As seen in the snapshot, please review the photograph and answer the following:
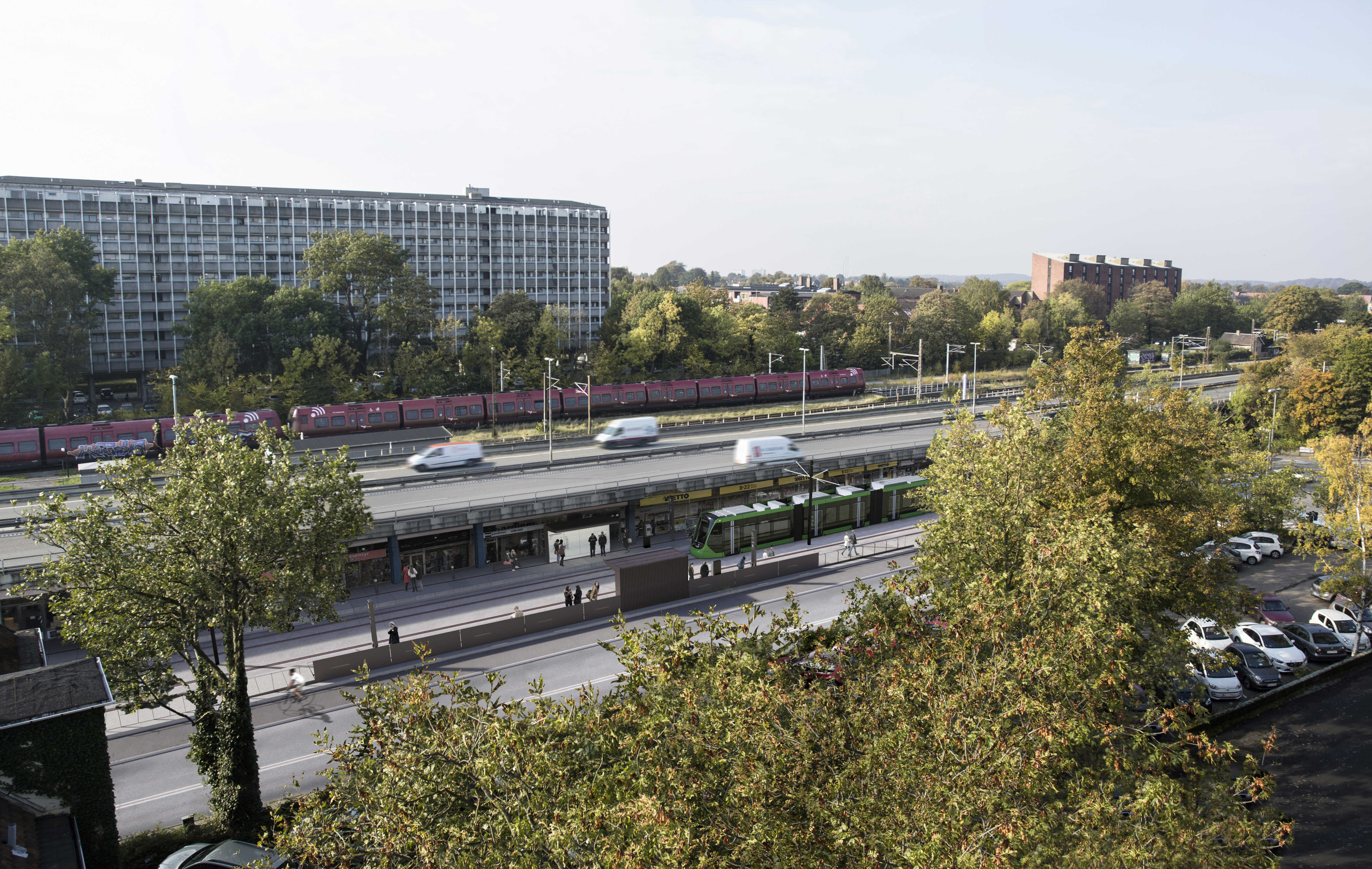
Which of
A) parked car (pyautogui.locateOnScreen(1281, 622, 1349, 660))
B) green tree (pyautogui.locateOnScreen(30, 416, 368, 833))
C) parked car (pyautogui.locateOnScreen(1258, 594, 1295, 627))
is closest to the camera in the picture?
Result: green tree (pyautogui.locateOnScreen(30, 416, 368, 833))

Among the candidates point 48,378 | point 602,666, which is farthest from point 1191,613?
point 48,378

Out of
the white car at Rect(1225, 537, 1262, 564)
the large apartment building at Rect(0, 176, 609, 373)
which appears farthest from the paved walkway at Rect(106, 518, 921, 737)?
the large apartment building at Rect(0, 176, 609, 373)

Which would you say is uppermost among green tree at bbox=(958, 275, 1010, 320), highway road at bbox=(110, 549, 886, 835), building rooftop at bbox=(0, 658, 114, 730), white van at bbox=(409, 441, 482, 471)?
green tree at bbox=(958, 275, 1010, 320)

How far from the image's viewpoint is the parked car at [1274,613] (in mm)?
26875

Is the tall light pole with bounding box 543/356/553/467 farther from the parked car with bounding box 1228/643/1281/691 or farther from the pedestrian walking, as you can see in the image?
the parked car with bounding box 1228/643/1281/691

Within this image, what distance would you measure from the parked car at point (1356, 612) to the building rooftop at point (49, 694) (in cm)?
3370

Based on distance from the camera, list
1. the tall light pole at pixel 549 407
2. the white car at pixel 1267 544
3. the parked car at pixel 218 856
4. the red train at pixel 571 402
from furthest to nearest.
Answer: the red train at pixel 571 402
the tall light pole at pixel 549 407
the white car at pixel 1267 544
the parked car at pixel 218 856

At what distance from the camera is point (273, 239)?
9200cm

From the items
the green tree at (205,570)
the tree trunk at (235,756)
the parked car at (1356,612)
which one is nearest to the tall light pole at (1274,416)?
the parked car at (1356,612)

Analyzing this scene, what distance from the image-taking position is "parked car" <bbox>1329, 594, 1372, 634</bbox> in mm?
26391

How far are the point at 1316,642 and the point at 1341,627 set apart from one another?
76.2 inches

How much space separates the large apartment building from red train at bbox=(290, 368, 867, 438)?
59.1ft

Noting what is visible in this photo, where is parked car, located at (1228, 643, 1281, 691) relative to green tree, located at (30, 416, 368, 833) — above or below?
below

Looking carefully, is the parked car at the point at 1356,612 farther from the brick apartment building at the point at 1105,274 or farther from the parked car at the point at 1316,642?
the brick apartment building at the point at 1105,274
